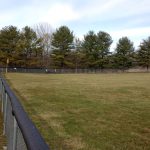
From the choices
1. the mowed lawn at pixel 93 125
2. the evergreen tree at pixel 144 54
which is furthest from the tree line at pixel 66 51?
the mowed lawn at pixel 93 125

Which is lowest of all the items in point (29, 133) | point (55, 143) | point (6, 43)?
point (55, 143)

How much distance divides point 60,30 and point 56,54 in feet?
21.1

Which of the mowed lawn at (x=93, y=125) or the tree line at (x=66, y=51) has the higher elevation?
the tree line at (x=66, y=51)

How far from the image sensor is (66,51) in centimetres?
8262

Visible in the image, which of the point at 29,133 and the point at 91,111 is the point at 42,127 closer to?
the point at 91,111

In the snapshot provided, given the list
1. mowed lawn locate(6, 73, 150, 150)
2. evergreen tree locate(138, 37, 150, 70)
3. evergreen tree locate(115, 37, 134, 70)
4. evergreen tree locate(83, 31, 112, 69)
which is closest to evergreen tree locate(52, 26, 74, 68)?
evergreen tree locate(83, 31, 112, 69)

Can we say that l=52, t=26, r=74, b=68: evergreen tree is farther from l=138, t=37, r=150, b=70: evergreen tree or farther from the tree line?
l=138, t=37, r=150, b=70: evergreen tree

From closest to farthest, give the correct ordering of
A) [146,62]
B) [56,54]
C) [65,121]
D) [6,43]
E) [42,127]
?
1. [42,127]
2. [65,121]
3. [6,43]
4. [56,54]
5. [146,62]

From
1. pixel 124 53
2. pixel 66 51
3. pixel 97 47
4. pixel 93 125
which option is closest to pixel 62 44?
pixel 66 51

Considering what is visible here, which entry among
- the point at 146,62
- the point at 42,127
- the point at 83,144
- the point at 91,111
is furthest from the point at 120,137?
the point at 146,62

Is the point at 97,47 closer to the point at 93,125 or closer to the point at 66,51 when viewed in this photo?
the point at 66,51

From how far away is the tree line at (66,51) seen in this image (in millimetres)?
75125

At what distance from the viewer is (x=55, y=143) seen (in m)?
7.72

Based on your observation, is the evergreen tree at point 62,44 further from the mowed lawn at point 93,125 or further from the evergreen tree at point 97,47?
the mowed lawn at point 93,125
